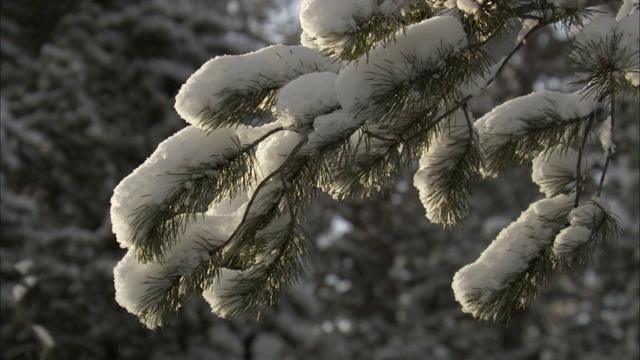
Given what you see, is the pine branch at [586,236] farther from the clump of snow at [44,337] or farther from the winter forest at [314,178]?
the clump of snow at [44,337]

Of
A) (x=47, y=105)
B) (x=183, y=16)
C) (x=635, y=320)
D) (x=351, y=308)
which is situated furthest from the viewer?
(x=351, y=308)

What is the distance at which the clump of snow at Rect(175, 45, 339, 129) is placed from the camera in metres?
1.76

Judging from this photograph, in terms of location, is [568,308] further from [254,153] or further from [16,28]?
[254,153]

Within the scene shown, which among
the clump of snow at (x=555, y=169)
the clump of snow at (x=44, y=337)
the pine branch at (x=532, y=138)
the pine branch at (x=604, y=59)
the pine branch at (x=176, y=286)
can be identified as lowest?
the clump of snow at (x=44, y=337)

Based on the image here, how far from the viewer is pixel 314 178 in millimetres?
1824

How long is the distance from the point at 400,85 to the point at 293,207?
1.32 ft

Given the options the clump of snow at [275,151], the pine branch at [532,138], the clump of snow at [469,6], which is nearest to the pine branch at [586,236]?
the pine branch at [532,138]

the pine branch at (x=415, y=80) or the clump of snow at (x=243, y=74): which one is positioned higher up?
the clump of snow at (x=243, y=74)

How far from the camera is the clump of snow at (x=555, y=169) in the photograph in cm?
217

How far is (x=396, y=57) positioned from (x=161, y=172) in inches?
23.7

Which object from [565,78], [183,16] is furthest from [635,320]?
[183,16]

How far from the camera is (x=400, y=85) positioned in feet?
5.56

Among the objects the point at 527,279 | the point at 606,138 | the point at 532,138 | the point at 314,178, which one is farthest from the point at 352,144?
the point at 606,138

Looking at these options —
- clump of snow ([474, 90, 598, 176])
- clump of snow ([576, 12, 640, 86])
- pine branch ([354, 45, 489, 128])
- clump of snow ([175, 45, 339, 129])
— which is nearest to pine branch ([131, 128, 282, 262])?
clump of snow ([175, 45, 339, 129])
